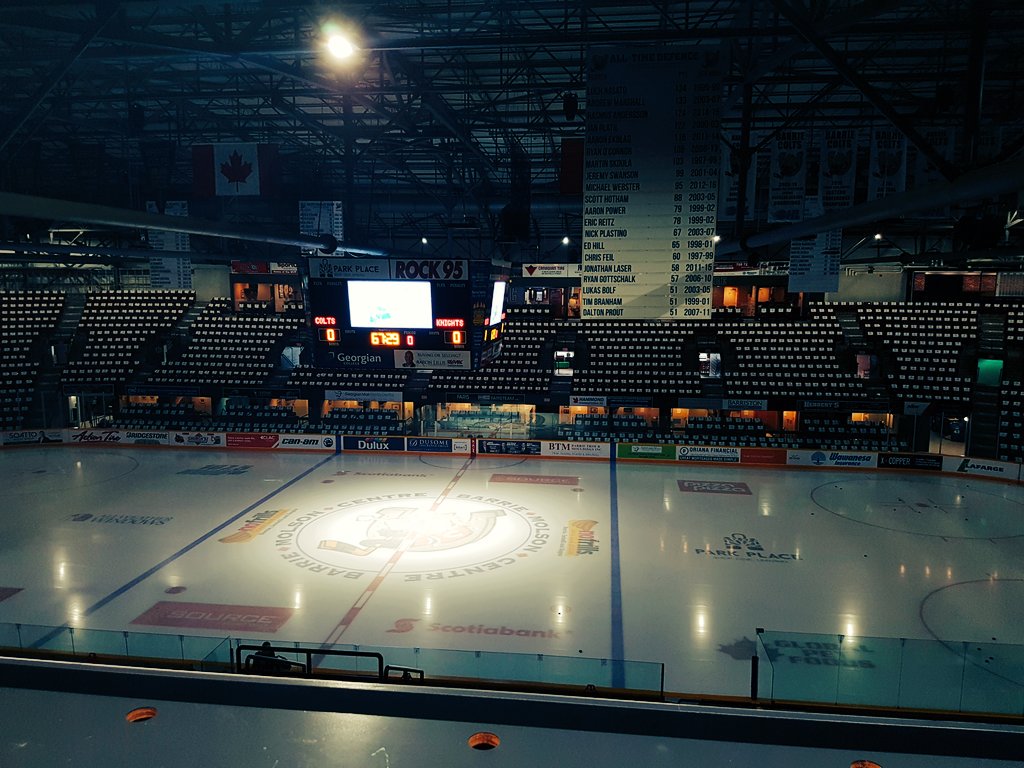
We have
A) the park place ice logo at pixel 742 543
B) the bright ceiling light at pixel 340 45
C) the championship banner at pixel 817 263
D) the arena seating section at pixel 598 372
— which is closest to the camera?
the bright ceiling light at pixel 340 45

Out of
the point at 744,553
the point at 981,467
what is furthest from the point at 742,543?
the point at 981,467

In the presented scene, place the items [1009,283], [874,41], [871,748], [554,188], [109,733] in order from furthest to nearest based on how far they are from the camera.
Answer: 1. [1009,283]
2. [554,188]
3. [874,41]
4. [109,733]
5. [871,748]

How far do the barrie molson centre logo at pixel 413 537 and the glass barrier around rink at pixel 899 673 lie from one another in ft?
23.3

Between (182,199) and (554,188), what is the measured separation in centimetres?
1183

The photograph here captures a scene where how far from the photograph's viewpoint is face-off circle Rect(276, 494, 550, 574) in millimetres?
14281

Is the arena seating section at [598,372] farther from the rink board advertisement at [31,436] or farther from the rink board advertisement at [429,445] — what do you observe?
the rink board advertisement at [31,436]

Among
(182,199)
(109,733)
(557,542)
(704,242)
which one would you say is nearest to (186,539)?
(557,542)

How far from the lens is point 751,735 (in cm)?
238

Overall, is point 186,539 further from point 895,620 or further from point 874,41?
point 874,41

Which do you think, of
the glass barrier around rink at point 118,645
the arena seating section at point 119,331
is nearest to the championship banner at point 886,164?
the glass barrier around rink at point 118,645

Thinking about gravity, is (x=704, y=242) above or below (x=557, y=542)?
above

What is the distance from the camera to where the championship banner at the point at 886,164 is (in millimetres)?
12383

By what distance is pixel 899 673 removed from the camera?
7609mm

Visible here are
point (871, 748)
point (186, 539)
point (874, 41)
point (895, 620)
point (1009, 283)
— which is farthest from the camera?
point (1009, 283)
